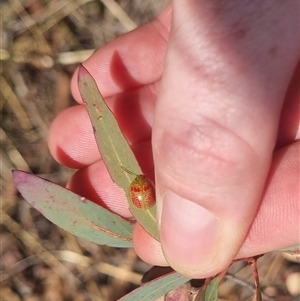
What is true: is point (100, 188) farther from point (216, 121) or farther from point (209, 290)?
point (216, 121)

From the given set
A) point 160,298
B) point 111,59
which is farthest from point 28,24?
point 160,298

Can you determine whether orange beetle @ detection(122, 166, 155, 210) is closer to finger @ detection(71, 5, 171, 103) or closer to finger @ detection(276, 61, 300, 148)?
finger @ detection(276, 61, 300, 148)

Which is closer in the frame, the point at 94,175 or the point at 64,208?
the point at 64,208

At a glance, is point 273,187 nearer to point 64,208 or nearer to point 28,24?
point 64,208

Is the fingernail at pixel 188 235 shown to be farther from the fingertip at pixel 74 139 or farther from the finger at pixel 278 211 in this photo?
the fingertip at pixel 74 139

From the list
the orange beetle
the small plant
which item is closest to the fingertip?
the small plant

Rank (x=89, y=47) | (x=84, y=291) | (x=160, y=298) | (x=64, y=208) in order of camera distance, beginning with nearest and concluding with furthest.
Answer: (x=64, y=208) < (x=160, y=298) < (x=84, y=291) < (x=89, y=47)

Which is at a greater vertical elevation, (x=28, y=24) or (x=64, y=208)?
(x=28, y=24)

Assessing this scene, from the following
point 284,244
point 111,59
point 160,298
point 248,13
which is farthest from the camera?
point 111,59
